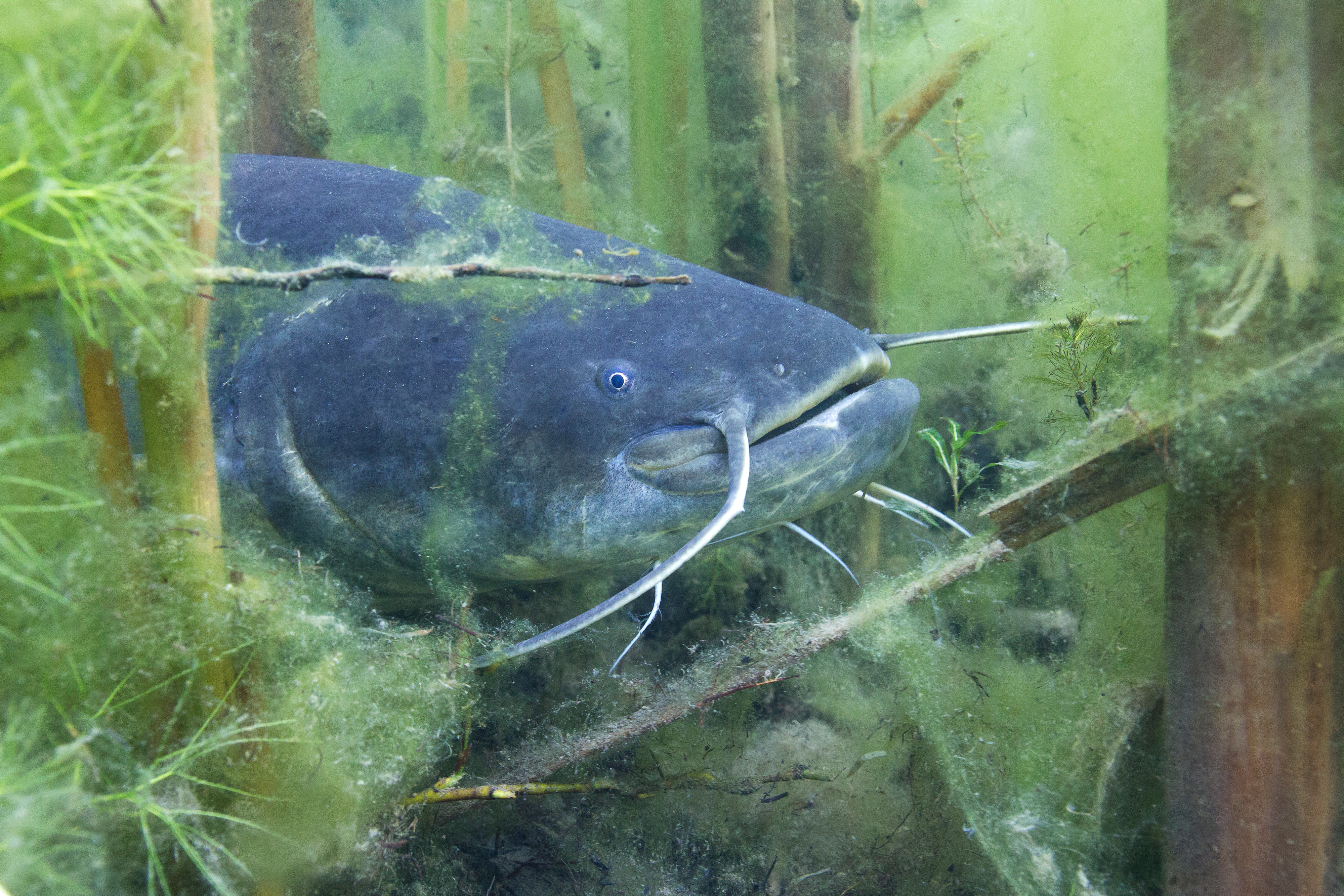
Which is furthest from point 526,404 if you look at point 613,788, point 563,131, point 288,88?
point 288,88

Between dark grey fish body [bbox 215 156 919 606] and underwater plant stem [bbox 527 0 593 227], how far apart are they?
4.30ft

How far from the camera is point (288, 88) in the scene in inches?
112

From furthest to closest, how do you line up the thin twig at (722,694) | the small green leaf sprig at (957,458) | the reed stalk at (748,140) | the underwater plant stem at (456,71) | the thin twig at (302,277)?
the underwater plant stem at (456,71) < the reed stalk at (748,140) < the small green leaf sprig at (957,458) < the thin twig at (722,694) < the thin twig at (302,277)

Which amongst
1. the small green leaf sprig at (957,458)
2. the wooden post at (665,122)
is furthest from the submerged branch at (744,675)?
the wooden post at (665,122)

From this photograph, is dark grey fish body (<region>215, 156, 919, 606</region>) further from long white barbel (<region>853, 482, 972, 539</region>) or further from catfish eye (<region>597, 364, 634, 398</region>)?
long white barbel (<region>853, 482, 972, 539</region>)

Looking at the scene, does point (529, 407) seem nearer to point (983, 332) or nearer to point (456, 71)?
point (983, 332)

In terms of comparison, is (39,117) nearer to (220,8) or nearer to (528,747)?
(220,8)

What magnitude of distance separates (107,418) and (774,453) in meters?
1.34

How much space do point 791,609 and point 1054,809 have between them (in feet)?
3.60

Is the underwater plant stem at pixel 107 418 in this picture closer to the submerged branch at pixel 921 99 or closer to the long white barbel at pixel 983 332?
the long white barbel at pixel 983 332

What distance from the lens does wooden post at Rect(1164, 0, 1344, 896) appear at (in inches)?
48.3

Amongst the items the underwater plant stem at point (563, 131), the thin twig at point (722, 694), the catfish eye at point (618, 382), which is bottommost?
the thin twig at point (722, 694)

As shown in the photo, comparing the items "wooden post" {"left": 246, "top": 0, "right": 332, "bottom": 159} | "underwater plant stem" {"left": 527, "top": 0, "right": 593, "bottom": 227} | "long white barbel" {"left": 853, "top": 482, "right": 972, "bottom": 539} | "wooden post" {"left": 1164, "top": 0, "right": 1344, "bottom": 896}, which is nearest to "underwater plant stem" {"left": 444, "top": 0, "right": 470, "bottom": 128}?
"underwater plant stem" {"left": 527, "top": 0, "right": 593, "bottom": 227}

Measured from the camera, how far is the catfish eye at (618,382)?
65.1 inches
